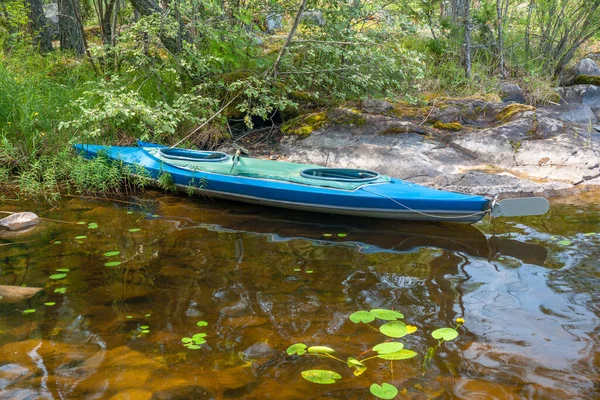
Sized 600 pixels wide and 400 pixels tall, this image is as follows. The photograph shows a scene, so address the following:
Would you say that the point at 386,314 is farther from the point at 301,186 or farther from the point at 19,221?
the point at 19,221

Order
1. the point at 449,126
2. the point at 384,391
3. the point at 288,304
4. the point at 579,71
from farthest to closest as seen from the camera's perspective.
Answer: the point at 579,71 → the point at 449,126 → the point at 288,304 → the point at 384,391

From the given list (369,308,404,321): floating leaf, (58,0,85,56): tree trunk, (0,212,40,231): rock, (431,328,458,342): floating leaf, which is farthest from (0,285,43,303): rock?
(58,0,85,56): tree trunk

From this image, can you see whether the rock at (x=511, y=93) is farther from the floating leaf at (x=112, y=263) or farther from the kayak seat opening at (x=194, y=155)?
the floating leaf at (x=112, y=263)

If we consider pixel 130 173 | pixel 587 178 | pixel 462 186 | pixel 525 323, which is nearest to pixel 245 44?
pixel 130 173

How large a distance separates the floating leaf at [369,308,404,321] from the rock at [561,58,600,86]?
7.64m

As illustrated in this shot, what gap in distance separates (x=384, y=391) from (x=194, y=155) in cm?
409

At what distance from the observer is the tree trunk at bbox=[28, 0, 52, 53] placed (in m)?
8.80

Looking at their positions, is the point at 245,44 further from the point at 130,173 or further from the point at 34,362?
the point at 34,362

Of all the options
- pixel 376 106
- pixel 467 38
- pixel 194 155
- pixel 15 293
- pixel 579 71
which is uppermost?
pixel 467 38

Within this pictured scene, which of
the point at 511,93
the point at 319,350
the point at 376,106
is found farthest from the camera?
the point at 511,93

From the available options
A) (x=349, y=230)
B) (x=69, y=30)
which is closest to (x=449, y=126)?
(x=349, y=230)

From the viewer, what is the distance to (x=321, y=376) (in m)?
2.29

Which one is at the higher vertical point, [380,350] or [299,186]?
[299,186]

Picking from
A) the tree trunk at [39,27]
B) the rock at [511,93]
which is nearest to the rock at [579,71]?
the rock at [511,93]
